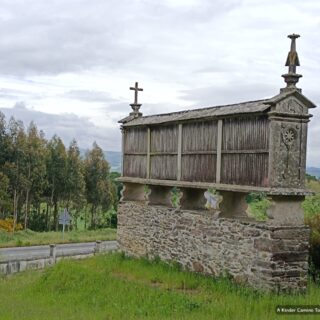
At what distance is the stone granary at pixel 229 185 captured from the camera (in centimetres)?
1250

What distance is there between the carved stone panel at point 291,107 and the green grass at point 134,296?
4.07 metres

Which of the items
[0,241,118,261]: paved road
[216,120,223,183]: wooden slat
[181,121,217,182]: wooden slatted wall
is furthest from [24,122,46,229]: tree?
[216,120,223,183]: wooden slat

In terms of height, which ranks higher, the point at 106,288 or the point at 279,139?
the point at 279,139

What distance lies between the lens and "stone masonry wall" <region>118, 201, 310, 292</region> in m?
12.4

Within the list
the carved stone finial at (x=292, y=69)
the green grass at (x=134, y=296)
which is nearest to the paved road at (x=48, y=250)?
the green grass at (x=134, y=296)

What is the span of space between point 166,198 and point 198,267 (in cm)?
348

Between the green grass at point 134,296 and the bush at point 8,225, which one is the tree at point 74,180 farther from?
the green grass at point 134,296

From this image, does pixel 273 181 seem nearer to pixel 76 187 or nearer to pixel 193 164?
pixel 193 164

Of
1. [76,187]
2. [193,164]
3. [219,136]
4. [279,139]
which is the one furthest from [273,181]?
[76,187]

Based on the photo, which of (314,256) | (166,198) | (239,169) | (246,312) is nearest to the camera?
(246,312)

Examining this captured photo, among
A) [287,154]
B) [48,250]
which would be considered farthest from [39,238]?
[287,154]

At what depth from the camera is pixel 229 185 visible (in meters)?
13.7

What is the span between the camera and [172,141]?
1659 cm

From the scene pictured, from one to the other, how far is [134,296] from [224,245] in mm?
2631
